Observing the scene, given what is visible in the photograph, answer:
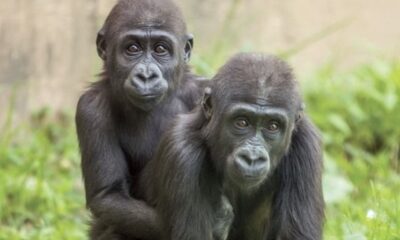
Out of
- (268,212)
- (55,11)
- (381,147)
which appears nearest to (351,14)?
(381,147)

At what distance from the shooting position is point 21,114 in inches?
429

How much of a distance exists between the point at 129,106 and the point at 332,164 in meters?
2.95

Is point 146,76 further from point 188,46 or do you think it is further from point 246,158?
point 246,158

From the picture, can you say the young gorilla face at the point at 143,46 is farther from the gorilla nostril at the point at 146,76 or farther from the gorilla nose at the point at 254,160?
the gorilla nose at the point at 254,160

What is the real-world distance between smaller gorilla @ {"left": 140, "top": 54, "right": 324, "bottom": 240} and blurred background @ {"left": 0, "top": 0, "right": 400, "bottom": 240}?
668mm

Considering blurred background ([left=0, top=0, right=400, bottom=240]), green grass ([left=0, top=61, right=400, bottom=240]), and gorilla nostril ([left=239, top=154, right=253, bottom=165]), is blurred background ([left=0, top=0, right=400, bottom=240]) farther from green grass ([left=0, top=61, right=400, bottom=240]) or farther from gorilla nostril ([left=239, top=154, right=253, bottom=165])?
gorilla nostril ([left=239, top=154, right=253, bottom=165])

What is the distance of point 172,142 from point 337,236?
156 cm

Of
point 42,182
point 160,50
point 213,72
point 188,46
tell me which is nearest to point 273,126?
point 160,50

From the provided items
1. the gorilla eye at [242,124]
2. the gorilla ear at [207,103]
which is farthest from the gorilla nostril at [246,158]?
the gorilla ear at [207,103]

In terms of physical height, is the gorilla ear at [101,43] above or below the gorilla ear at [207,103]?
above

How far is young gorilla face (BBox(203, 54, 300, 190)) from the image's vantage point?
7523 mm

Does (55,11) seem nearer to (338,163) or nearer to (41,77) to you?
(41,77)

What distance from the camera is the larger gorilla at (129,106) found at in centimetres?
835

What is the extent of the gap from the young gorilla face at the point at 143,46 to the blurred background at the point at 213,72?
4.84ft
